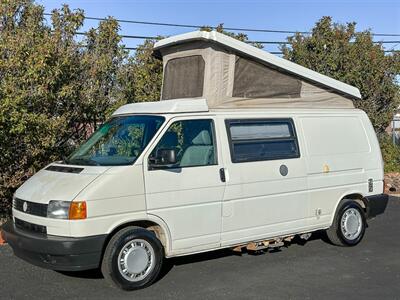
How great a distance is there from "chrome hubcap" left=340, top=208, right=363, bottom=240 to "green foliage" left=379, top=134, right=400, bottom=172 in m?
9.44

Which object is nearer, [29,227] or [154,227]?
[29,227]

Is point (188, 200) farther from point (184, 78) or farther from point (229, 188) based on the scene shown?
point (184, 78)

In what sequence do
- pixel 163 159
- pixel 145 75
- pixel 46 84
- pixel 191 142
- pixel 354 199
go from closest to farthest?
1. pixel 163 159
2. pixel 191 142
3. pixel 354 199
4. pixel 46 84
5. pixel 145 75

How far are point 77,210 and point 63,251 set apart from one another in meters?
0.43

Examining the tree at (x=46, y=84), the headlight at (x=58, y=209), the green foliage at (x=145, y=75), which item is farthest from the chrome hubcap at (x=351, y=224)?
the tree at (x=46, y=84)

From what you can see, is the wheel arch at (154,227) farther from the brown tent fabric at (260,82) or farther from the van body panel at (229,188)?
the brown tent fabric at (260,82)

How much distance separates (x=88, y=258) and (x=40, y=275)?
123cm

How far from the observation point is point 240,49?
6730mm

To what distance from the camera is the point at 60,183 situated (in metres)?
5.57

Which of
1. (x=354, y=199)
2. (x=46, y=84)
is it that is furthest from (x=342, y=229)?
(x=46, y=84)

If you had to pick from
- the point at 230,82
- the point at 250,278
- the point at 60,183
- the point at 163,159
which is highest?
the point at 230,82

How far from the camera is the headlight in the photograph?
5.28 meters

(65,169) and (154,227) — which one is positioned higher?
(65,169)

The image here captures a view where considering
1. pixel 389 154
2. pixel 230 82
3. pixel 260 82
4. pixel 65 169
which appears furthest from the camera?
pixel 389 154
